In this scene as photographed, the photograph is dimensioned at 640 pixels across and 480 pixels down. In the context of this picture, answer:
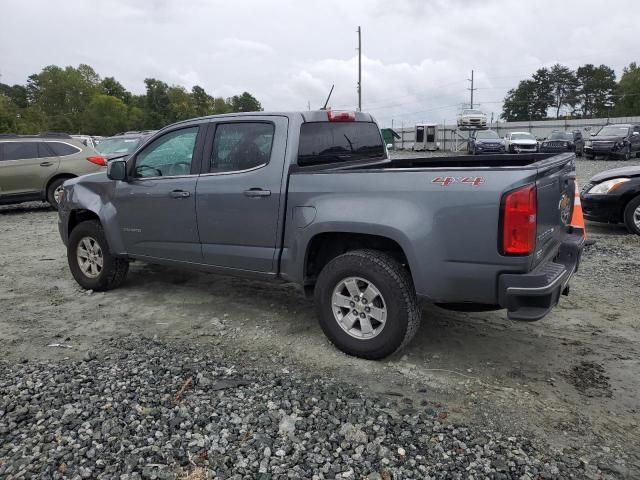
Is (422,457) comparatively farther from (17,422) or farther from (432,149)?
(432,149)

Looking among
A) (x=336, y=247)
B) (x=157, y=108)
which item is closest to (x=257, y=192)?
(x=336, y=247)

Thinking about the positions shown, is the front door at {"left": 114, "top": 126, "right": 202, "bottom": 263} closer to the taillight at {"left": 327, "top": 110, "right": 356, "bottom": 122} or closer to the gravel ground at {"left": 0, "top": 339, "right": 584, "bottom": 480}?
the taillight at {"left": 327, "top": 110, "right": 356, "bottom": 122}

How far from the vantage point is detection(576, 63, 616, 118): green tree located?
8531cm

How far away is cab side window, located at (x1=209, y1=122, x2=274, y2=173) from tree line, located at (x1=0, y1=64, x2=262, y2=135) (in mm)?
62448

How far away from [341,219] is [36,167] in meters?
10.2

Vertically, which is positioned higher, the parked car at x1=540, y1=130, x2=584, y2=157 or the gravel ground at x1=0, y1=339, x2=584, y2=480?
the parked car at x1=540, y1=130, x2=584, y2=157

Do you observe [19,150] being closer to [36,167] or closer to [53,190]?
[36,167]

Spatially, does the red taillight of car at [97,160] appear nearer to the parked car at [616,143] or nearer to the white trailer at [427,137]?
the parked car at [616,143]

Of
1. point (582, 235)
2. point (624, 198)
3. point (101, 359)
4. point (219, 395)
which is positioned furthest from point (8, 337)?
point (624, 198)

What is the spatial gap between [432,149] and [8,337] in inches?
1543

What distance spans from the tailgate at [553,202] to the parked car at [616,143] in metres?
22.7

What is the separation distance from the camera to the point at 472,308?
3.57m

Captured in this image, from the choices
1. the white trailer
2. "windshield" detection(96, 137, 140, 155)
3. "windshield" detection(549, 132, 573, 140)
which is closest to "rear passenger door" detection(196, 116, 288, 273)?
"windshield" detection(96, 137, 140, 155)

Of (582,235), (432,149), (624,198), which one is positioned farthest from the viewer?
(432,149)
